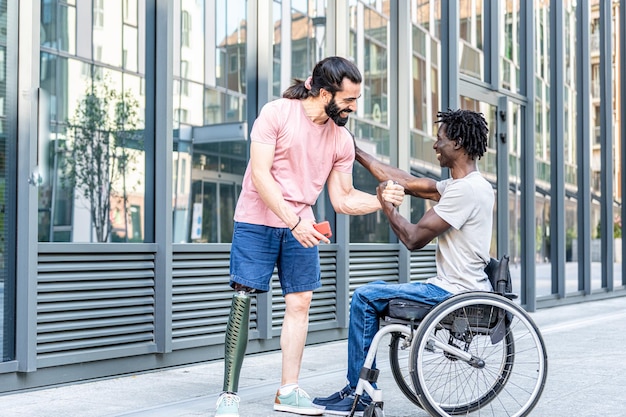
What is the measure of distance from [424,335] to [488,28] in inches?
300

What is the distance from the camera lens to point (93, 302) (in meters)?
5.92

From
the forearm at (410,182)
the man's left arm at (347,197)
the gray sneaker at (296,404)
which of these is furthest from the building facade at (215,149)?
the forearm at (410,182)

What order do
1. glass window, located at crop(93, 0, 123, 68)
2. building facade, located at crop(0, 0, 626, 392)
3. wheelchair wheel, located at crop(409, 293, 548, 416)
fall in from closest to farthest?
1. wheelchair wheel, located at crop(409, 293, 548, 416)
2. building facade, located at crop(0, 0, 626, 392)
3. glass window, located at crop(93, 0, 123, 68)

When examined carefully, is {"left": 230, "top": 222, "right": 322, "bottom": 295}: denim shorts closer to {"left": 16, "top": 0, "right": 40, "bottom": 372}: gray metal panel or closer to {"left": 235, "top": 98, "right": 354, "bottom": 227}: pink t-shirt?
{"left": 235, "top": 98, "right": 354, "bottom": 227}: pink t-shirt

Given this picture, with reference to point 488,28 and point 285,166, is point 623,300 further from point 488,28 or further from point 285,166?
point 285,166

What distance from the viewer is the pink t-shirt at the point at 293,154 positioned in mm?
4508

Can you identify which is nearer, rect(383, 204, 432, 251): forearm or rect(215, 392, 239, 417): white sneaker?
rect(383, 204, 432, 251): forearm

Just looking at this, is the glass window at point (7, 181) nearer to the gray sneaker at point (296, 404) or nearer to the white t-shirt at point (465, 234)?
the gray sneaker at point (296, 404)

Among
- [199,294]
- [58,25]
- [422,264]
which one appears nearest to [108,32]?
[58,25]

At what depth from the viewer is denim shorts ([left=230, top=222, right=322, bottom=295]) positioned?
180 inches

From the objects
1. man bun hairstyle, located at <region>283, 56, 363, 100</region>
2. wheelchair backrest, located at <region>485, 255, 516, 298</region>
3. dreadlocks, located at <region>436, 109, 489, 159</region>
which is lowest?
wheelchair backrest, located at <region>485, 255, 516, 298</region>

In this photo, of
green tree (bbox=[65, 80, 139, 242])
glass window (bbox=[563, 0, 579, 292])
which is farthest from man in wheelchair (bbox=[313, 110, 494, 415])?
glass window (bbox=[563, 0, 579, 292])

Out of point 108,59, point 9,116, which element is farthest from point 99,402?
point 108,59

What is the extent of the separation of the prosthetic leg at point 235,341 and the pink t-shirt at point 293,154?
0.41 metres
